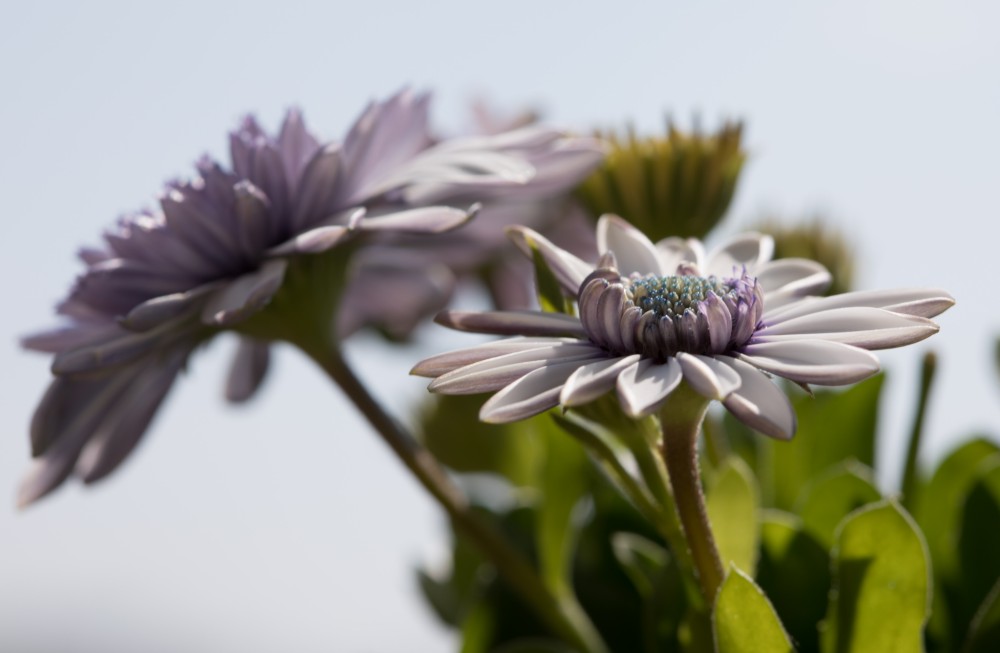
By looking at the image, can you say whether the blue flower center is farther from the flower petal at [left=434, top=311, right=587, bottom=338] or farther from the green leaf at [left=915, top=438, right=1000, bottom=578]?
the green leaf at [left=915, top=438, right=1000, bottom=578]

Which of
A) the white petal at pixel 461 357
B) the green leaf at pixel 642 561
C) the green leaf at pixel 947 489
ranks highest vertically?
the white petal at pixel 461 357

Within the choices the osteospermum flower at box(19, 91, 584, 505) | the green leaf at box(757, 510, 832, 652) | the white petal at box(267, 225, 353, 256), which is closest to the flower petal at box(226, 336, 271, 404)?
the osteospermum flower at box(19, 91, 584, 505)

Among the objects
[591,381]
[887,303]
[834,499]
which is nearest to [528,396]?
[591,381]

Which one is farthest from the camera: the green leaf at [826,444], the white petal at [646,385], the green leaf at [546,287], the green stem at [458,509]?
the green leaf at [826,444]

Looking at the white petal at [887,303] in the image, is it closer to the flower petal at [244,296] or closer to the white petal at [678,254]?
the white petal at [678,254]

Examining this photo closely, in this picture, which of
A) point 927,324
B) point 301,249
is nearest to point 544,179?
point 301,249

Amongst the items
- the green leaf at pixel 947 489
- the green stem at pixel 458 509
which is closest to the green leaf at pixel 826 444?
the green leaf at pixel 947 489

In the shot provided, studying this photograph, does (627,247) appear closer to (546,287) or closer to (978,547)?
(546,287)
